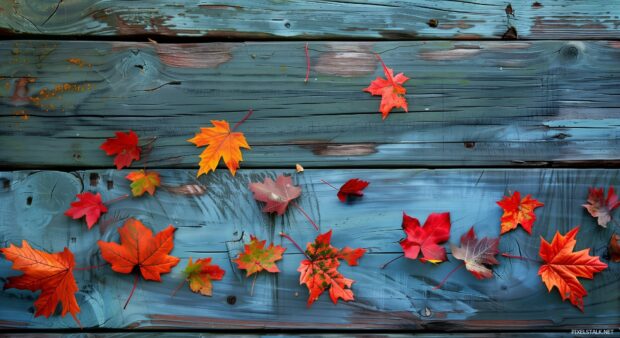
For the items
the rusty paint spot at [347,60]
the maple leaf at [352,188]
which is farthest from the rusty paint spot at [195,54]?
the maple leaf at [352,188]

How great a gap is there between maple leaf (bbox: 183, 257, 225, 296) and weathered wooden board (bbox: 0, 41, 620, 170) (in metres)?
0.29

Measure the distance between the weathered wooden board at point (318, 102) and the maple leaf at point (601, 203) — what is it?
0.09 meters

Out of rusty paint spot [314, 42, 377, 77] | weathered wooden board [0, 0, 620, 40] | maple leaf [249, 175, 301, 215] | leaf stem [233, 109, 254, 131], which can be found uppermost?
weathered wooden board [0, 0, 620, 40]

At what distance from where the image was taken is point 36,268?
1.42 metres

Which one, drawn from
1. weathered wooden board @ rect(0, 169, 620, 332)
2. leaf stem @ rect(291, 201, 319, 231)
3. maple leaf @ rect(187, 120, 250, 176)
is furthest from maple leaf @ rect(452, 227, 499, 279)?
maple leaf @ rect(187, 120, 250, 176)

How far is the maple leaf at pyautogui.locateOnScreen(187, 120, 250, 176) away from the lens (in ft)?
4.82

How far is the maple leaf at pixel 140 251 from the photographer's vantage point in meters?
1.43

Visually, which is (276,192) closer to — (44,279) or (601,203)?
(44,279)

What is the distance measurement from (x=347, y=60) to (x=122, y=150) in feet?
2.32

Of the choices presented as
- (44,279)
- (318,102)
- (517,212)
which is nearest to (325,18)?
(318,102)

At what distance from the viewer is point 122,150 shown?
148 cm

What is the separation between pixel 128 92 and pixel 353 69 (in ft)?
2.19

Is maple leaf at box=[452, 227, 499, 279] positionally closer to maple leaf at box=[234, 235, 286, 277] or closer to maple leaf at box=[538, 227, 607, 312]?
maple leaf at box=[538, 227, 607, 312]

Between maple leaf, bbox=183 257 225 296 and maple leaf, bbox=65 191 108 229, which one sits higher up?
maple leaf, bbox=65 191 108 229
